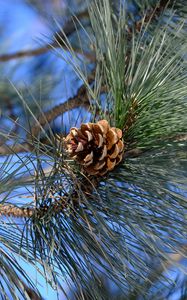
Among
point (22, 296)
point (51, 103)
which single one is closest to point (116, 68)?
point (22, 296)

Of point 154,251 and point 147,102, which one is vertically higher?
point 147,102

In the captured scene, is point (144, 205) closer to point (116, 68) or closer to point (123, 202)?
point (123, 202)

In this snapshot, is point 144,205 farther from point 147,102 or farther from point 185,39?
point 185,39

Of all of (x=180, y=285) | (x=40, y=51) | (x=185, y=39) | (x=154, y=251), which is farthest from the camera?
(x=40, y=51)

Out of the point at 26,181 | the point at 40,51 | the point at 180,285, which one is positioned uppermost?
the point at 40,51

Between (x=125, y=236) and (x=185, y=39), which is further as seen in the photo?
(x=185, y=39)

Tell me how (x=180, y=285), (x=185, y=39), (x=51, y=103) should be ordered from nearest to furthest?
1. (x=185, y=39)
2. (x=180, y=285)
3. (x=51, y=103)
